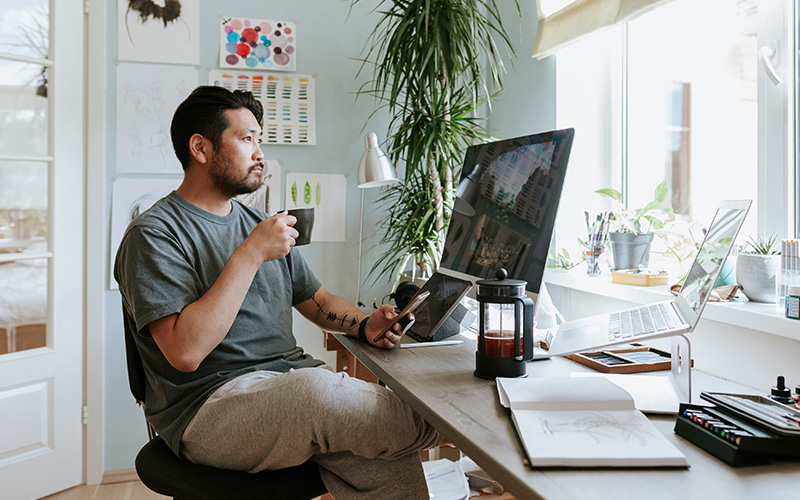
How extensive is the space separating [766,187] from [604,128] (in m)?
0.88

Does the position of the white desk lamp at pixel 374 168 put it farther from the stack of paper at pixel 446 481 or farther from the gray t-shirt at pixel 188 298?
the stack of paper at pixel 446 481

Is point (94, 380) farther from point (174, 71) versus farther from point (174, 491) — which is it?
point (174, 491)

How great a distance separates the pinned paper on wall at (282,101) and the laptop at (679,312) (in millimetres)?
1920

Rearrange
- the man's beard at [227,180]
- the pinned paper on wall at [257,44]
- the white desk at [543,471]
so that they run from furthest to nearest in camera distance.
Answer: the pinned paper on wall at [257,44]
the man's beard at [227,180]
the white desk at [543,471]

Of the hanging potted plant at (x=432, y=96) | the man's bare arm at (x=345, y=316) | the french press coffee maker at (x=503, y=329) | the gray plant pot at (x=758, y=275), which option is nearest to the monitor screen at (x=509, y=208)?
the french press coffee maker at (x=503, y=329)

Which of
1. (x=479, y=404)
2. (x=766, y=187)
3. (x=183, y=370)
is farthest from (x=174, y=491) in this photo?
(x=766, y=187)

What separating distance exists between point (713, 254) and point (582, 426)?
488mm

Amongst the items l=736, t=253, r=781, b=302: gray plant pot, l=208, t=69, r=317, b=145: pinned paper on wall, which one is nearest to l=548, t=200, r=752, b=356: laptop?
l=736, t=253, r=781, b=302: gray plant pot

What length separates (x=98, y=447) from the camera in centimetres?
277

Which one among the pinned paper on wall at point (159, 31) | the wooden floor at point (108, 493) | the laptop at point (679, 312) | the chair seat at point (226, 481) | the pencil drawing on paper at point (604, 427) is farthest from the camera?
the pinned paper on wall at point (159, 31)

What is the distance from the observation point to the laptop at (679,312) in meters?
1.06

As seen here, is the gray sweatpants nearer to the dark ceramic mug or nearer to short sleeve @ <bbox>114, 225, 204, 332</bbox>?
short sleeve @ <bbox>114, 225, 204, 332</bbox>

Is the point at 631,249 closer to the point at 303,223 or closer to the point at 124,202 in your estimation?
the point at 303,223

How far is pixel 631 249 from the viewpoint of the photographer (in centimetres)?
220
